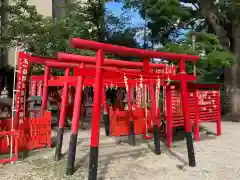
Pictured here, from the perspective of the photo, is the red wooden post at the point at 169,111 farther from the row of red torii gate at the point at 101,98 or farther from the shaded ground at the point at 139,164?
the shaded ground at the point at 139,164

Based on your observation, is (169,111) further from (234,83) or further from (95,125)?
(234,83)

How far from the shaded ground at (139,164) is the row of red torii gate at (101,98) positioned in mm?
290

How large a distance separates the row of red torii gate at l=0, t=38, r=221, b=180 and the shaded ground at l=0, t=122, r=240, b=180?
0.95ft

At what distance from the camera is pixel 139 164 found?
6527 mm

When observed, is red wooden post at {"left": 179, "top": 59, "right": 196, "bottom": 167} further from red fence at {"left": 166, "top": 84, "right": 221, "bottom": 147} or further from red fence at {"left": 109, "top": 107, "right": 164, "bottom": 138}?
red fence at {"left": 109, "top": 107, "right": 164, "bottom": 138}

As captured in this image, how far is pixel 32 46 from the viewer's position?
12008 mm

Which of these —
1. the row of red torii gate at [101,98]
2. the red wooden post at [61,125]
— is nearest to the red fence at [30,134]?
the row of red torii gate at [101,98]

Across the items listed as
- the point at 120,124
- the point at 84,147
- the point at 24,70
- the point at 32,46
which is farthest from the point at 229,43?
the point at 24,70

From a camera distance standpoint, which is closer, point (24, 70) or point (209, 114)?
point (24, 70)

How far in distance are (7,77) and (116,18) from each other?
20.7ft

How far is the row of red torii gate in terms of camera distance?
516 cm

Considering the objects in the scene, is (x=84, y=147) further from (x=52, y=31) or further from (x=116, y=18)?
→ (x=116, y=18)

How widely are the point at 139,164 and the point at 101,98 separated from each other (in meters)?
1.99

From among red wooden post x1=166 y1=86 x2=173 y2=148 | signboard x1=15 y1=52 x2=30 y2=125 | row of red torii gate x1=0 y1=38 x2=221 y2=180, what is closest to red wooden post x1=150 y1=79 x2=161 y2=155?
row of red torii gate x1=0 y1=38 x2=221 y2=180
